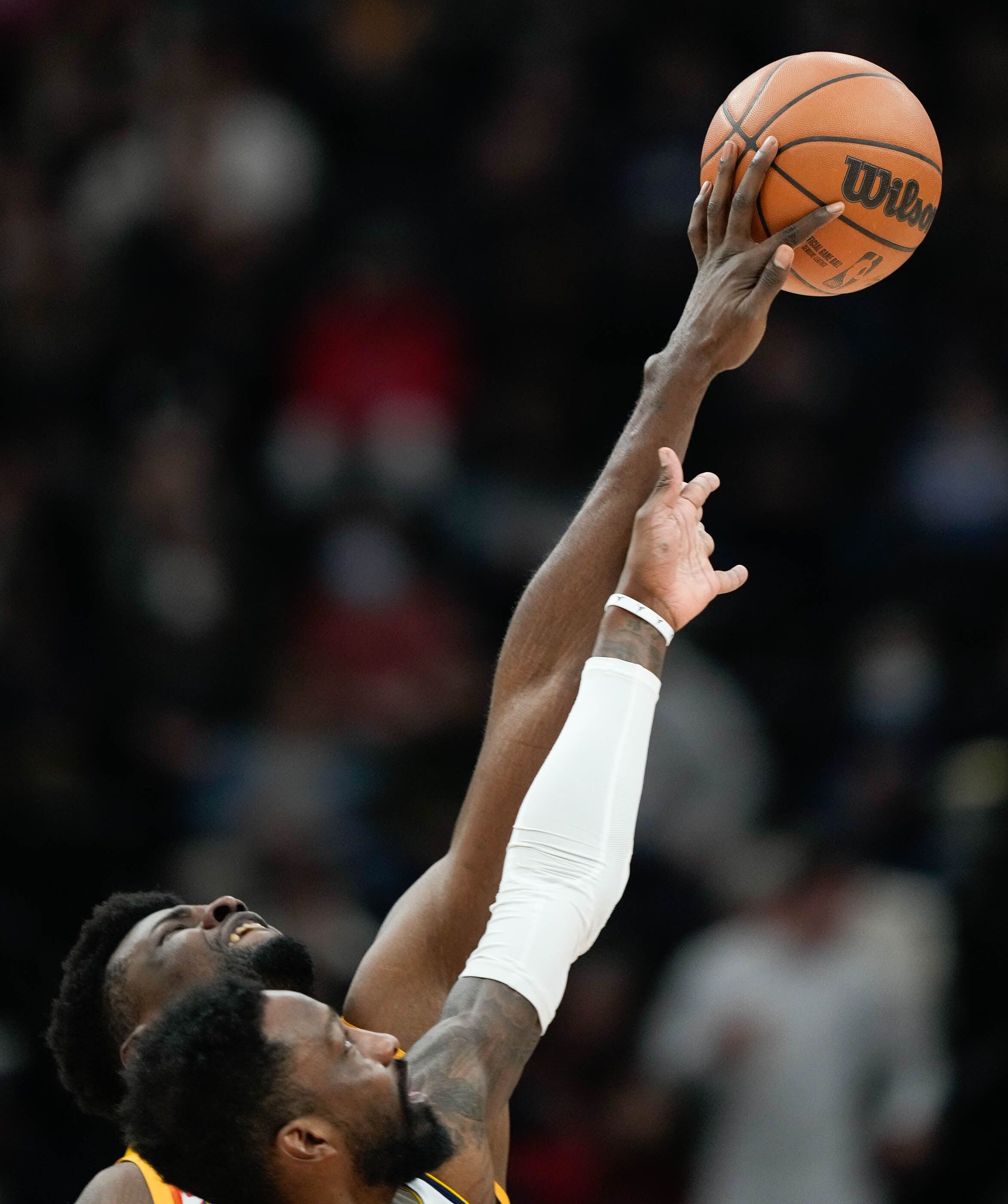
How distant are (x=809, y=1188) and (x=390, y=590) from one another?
3023mm

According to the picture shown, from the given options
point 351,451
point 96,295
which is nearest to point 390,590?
point 351,451

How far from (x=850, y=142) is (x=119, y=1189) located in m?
2.44

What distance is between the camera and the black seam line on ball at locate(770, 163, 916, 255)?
11.2ft

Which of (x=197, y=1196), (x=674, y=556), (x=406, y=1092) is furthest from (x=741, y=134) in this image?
(x=197, y=1196)

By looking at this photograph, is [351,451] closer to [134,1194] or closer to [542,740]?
[542,740]

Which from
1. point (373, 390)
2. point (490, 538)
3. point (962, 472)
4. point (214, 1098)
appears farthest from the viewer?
point (373, 390)

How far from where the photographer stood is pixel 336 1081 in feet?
9.23

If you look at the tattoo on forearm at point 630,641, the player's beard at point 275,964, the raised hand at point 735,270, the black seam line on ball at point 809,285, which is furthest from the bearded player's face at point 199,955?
the black seam line on ball at point 809,285

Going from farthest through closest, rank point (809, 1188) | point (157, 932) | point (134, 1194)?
point (809, 1188) → point (157, 932) → point (134, 1194)

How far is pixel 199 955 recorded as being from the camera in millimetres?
3225

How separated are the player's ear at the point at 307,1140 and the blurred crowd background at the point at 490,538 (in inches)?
124

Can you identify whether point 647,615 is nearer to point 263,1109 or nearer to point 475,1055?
point 475,1055

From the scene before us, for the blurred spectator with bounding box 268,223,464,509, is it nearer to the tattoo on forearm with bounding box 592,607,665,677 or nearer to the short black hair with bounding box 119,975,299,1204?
the tattoo on forearm with bounding box 592,607,665,677

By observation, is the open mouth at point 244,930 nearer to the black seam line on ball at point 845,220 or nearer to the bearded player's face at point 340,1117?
the bearded player's face at point 340,1117
